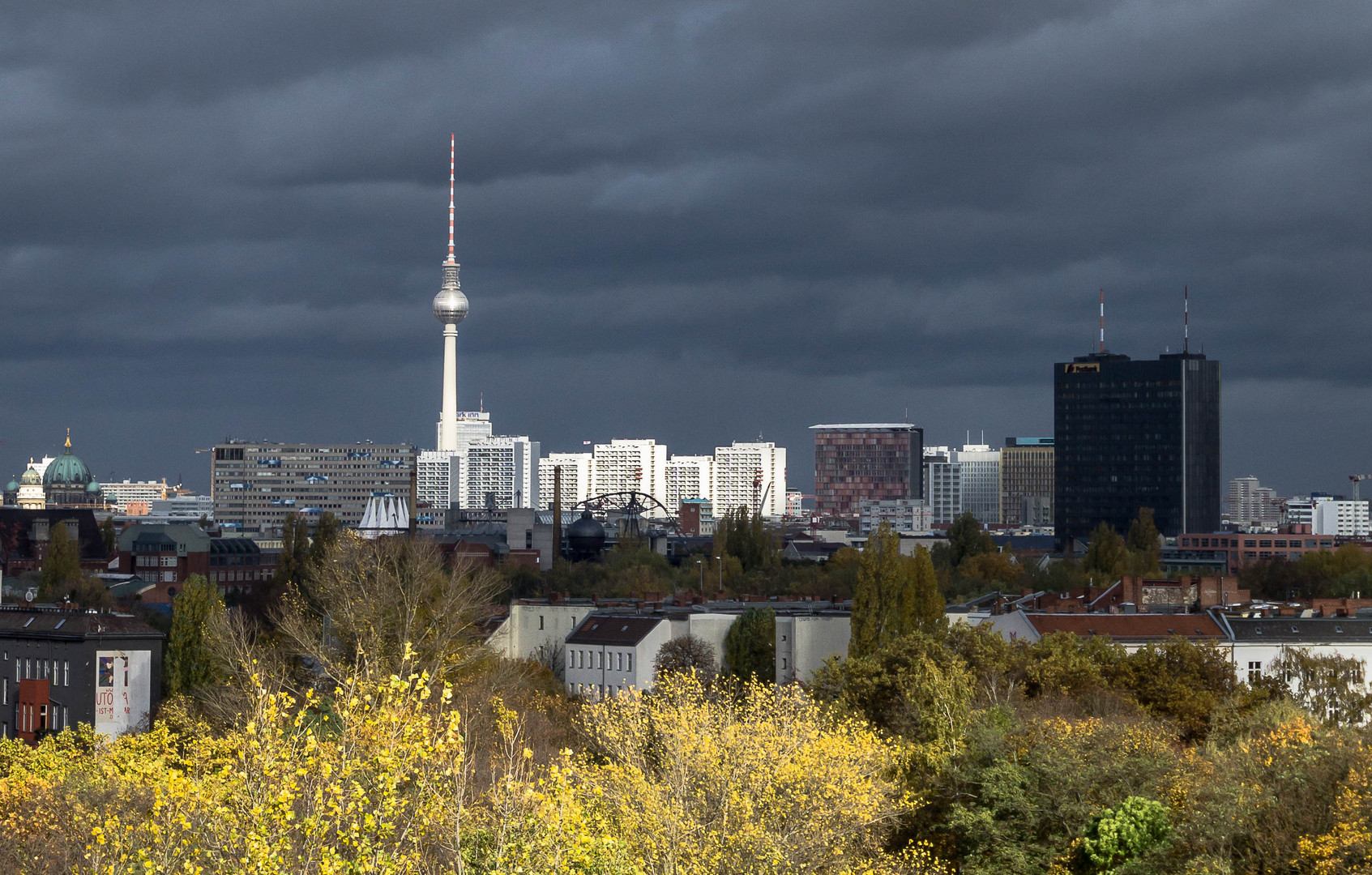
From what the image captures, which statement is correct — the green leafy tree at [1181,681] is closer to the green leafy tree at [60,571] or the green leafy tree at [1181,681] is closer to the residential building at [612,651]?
the residential building at [612,651]

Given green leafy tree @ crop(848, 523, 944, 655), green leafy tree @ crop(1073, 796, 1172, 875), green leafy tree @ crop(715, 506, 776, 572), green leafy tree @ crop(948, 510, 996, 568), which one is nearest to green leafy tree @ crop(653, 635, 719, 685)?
green leafy tree @ crop(848, 523, 944, 655)

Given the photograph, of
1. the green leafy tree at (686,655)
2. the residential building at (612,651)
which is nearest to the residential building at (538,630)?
the residential building at (612,651)

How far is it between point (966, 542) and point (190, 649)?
86.2 meters

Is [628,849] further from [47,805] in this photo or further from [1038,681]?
[1038,681]

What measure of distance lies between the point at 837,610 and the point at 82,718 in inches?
1316

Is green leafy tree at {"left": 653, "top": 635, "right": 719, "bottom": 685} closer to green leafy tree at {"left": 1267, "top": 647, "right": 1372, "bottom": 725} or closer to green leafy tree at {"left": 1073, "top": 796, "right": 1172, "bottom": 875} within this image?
green leafy tree at {"left": 1267, "top": 647, "right": 1372, "bottom": 725}

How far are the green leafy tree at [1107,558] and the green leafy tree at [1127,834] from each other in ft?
291

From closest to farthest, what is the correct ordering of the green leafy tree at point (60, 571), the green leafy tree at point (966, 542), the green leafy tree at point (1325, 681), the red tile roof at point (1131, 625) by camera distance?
the green leafy tree at point (1325, 681) → the red tile roof at point (1131, 625) → the green leafy tree at point (60, 571) → the green leafy tree at point (966, 542)

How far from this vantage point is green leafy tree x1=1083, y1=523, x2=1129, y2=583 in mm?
122750

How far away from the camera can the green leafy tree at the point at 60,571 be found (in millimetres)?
105688

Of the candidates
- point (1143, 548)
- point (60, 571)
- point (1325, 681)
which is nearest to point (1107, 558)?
point (1143, 548)

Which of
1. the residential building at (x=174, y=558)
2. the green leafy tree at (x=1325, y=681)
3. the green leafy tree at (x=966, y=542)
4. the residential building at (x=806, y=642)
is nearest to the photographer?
the green leafy tree at (x=1325, y=681)

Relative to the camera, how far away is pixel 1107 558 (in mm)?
127375

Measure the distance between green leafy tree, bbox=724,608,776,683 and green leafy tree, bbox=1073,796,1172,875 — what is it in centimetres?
4255
